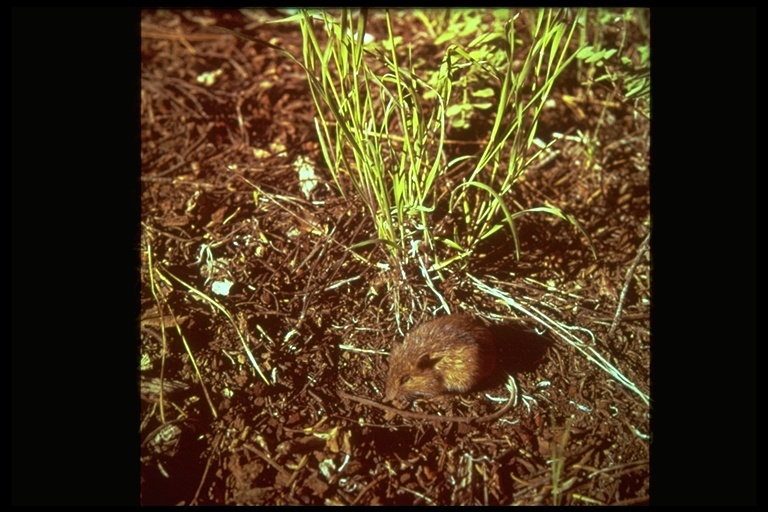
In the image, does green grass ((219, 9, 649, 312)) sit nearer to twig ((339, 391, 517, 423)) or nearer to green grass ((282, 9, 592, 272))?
green grass ((282, 9, 592, 272))

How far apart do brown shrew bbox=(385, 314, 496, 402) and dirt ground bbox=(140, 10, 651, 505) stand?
81 mm

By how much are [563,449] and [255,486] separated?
3.47 ft

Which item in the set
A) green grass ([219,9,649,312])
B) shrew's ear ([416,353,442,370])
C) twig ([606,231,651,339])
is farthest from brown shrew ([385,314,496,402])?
twig ([606,231,651,339])

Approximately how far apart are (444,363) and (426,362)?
0.22 ft

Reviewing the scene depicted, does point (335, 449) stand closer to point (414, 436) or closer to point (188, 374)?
point (414, 436)

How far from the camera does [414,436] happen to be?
69.5 inches

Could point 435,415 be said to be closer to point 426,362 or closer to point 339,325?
point 426,362

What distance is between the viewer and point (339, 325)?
6.68 feet

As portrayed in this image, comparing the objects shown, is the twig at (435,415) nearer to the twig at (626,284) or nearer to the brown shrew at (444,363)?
the brown shrew at (444,363)

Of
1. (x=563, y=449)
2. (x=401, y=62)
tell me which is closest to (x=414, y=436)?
(x=563, y=449)

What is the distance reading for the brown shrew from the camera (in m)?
1.81

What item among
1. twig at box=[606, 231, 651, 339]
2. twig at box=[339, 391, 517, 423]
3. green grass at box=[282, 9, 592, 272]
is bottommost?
twig at box=[339, 391, 517, 423]

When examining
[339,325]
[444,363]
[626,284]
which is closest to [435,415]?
[444,363]

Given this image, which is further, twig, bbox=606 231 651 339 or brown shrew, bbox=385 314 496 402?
twig, bbox=606 231 651 339
